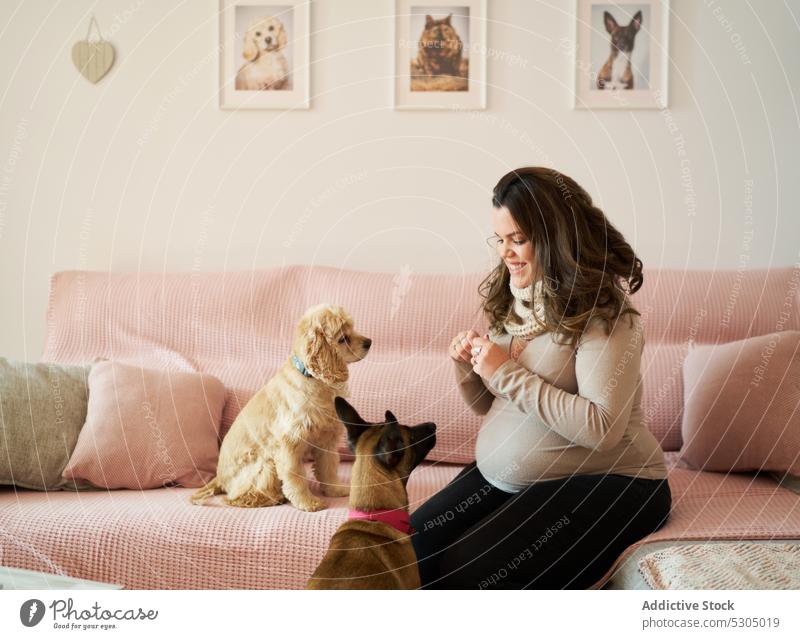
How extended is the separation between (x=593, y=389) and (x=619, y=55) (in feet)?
5.48

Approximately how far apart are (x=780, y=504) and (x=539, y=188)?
3.89 ft

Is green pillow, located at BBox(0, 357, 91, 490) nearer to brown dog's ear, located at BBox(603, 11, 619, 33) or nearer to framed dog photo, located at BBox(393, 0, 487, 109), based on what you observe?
framed dog photo, located at BBox(393, 0, 487, 109)

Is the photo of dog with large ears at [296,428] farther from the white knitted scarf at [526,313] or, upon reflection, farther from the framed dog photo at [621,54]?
the framed dog photo at [621,54]

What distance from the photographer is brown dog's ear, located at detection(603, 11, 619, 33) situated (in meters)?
3.00

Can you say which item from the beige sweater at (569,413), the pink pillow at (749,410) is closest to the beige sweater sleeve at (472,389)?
the beige sweater at (569,413)

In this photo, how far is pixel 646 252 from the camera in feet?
10.5

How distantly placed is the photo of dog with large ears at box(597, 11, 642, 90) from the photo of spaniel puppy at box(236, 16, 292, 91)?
124 cm

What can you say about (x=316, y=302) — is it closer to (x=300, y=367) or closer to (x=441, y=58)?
(x=300, y=367)

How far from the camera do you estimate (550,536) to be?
75.0 inches

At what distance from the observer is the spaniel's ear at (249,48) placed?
300 cm

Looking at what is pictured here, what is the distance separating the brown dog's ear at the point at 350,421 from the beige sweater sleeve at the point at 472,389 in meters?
0.42
